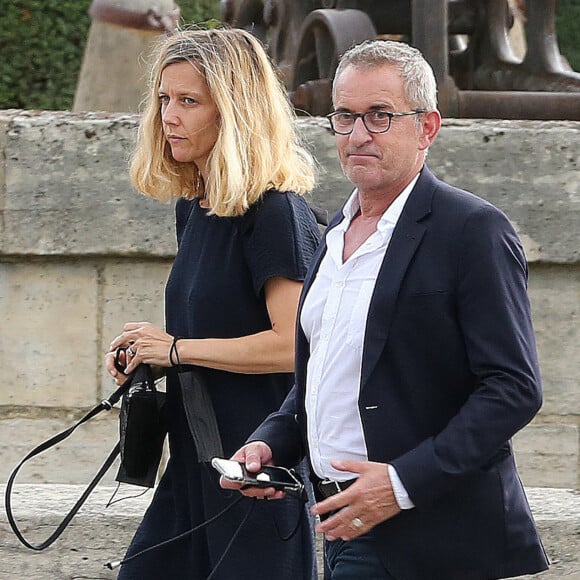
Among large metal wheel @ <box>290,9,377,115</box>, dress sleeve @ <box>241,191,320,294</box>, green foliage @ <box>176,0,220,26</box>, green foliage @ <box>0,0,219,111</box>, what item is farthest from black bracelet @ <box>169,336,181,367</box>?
green foliage @ <box>176,0,220,26</box>

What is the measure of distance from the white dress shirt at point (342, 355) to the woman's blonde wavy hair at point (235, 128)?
0.46 metres

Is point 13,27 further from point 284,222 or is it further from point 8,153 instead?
point 284,222

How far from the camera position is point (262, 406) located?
274cm

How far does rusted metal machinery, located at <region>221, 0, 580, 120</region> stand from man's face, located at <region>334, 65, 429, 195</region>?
8.25 ft

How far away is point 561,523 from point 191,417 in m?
1.15

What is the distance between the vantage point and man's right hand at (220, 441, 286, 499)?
2.29m

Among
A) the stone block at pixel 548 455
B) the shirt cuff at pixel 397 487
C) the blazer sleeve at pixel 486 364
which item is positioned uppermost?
the blazer sleeve at pixel 486 364

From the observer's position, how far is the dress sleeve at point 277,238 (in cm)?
262

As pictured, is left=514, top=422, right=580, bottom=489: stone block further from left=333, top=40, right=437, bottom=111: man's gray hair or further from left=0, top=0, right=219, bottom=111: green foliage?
left=0, top=0, right=219, bottom=111: green foliage

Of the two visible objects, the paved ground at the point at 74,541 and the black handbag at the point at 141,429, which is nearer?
the black handbag at the point at 141,429

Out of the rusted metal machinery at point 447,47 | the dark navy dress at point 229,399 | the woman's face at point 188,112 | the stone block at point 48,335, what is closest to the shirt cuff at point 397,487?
the dark navy dress at point 229,399

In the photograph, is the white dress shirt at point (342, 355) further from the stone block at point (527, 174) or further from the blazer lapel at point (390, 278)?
the stone block at point (527, 174)

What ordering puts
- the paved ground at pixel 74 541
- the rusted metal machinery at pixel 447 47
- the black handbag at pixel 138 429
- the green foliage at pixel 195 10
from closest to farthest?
the black handbag at pixel 138 429 < the paved ground at pixel 74 541 < the rusted metal machinery at pixel 447 47 < the green foliage at pixel 195 10

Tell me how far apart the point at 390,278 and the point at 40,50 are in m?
8.54
